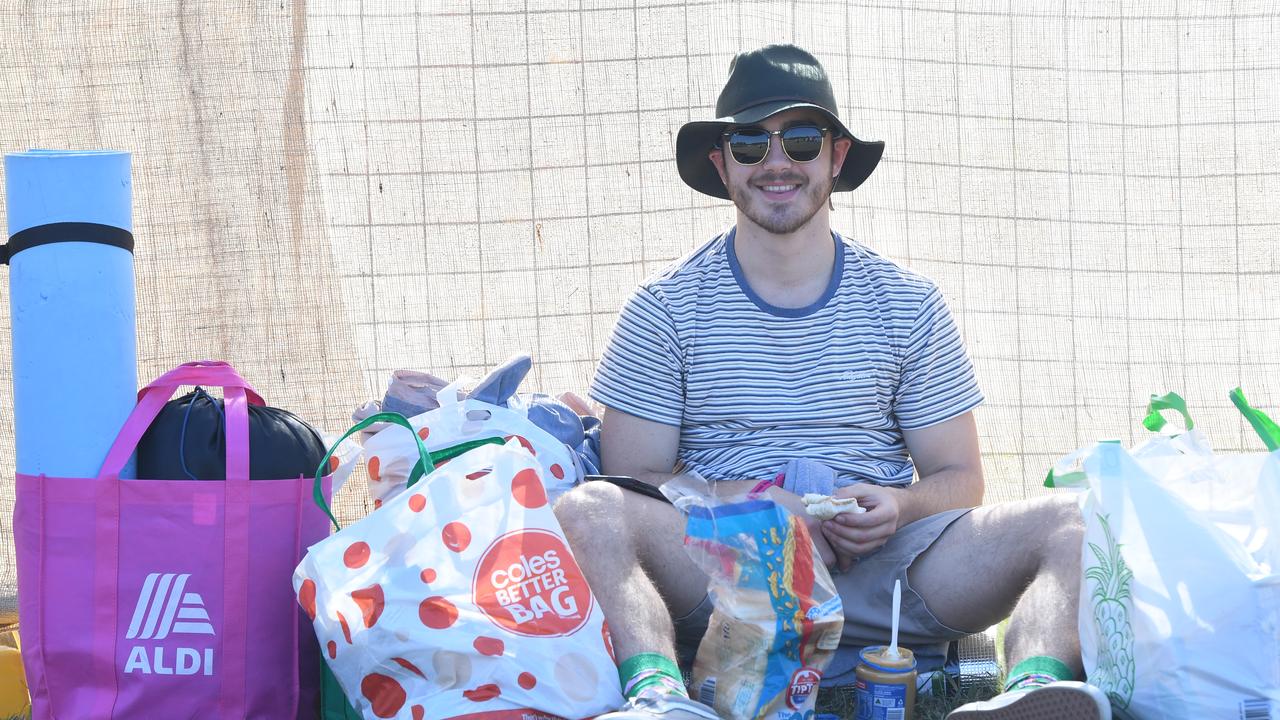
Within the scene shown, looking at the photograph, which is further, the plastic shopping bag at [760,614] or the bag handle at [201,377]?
the bag handle at [201,377]

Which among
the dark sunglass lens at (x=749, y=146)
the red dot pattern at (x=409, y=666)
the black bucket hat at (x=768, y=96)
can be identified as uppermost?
the black bucket hat at (x=768, y=96)

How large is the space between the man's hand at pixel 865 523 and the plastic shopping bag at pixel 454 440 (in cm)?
64

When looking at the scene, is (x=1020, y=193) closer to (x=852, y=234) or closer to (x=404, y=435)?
(x=852, y=234)

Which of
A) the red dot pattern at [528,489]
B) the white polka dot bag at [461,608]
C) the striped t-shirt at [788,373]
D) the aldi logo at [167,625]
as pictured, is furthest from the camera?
the striped t-shirt at [788,373]

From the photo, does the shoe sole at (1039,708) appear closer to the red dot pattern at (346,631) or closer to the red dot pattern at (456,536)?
the red dot pattern at (456,536)

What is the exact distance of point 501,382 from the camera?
10.8ft

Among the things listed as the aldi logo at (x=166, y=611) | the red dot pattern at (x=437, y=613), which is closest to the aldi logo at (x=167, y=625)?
the aldi logo at (x=166, y=611)

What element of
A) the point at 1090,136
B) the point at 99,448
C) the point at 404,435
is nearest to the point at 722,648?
the point at 404,435

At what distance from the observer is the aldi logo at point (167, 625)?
2.52 m

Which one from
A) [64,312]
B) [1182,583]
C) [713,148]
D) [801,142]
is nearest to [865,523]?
[1182,583]

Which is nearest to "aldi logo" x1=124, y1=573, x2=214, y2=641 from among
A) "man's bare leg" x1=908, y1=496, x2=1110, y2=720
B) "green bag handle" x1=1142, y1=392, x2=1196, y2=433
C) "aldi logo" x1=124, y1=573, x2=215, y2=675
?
"aldi logo" x1=124, y1=573, x2=215, y2=675

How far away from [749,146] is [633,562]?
3.50ft

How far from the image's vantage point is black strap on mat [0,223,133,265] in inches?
101

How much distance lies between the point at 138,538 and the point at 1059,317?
2.61 metres
